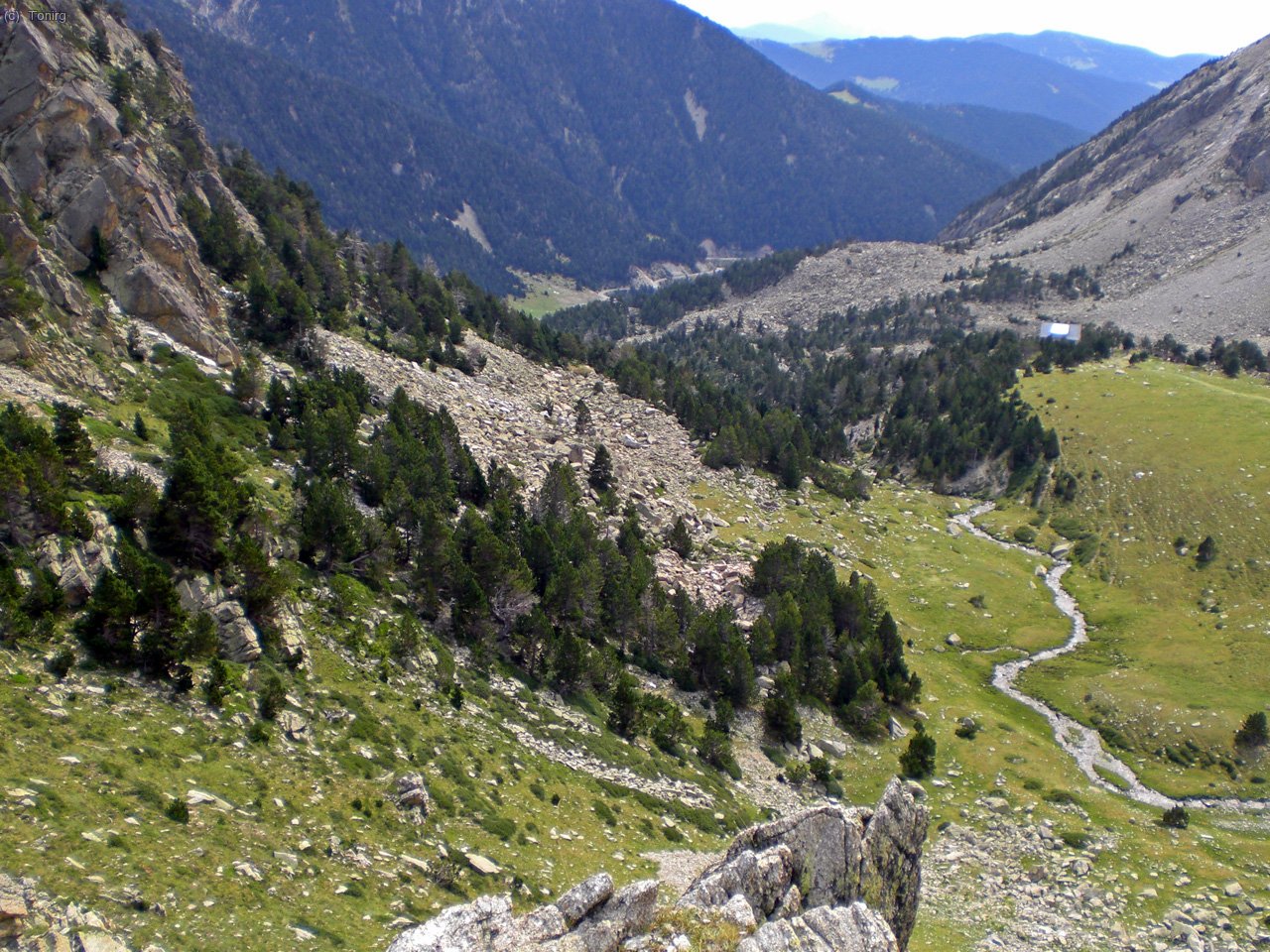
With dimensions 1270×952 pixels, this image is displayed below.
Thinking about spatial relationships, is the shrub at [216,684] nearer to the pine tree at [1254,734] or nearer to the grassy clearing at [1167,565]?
the grassy clearing at [1167,565]

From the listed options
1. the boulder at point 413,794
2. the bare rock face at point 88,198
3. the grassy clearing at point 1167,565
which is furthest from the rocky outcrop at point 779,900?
the bare rock face at point 88,198

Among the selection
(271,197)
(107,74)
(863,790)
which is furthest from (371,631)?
(271,197)

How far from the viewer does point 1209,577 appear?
309 ft

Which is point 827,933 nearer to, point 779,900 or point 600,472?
point 779,900

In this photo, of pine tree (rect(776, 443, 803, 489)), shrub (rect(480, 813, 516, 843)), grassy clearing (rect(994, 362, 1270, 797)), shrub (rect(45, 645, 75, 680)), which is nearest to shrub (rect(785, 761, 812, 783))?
shrub (rect(480, 813, 516, 843))

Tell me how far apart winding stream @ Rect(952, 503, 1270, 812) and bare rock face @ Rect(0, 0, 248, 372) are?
254 feet

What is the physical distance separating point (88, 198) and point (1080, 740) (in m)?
92.0

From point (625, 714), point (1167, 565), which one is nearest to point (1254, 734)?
point (1167, 565)

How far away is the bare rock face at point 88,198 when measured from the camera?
5734cm

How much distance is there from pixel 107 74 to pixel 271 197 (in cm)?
2947

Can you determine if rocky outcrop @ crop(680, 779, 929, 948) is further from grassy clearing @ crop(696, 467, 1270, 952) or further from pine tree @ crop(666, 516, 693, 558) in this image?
pine tree @ crop(666, 516, 693, 558)

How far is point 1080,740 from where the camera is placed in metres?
65.9

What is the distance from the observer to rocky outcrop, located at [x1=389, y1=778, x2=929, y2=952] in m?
19.1

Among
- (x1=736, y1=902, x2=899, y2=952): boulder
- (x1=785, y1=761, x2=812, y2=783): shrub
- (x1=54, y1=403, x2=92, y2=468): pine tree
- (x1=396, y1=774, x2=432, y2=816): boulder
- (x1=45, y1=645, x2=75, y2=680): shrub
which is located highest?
(x1=54, y1=403, x2=92, y2=468): pine tree
